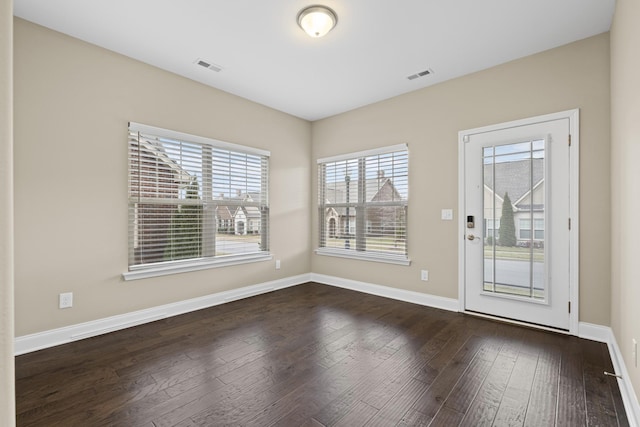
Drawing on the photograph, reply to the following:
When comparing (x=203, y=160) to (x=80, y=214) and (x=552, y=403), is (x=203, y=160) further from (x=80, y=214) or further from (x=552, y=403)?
(x=552, y=403)

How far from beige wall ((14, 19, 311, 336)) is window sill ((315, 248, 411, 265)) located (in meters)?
1.91

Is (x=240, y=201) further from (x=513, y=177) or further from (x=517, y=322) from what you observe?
(x=517, y=322)

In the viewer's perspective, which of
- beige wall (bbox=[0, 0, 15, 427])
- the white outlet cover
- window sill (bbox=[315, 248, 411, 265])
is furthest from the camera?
window sill (bbox=[315, 248, 411, 265])

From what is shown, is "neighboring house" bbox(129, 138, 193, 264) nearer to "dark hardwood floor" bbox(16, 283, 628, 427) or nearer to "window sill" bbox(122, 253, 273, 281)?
"window sill" bbox(122, 253, 273, 281)

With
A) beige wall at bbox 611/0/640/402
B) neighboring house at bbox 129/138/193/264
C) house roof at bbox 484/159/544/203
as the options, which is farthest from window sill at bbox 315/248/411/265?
neighboring house at bbox 129/138/193/264

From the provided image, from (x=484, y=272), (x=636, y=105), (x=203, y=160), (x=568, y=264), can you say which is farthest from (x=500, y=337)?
(x=203, y=160)

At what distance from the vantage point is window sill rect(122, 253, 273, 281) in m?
3.10

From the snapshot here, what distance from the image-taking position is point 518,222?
10.1ft

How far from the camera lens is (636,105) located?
1717mm

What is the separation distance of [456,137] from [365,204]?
152cm

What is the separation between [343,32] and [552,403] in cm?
→ 313

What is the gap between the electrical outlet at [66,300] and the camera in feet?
8.75

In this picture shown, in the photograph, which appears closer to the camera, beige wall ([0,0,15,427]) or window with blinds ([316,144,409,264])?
beige wall ([0,0,15,427])

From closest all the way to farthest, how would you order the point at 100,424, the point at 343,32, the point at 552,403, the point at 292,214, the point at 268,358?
the point at 100,424, the point at 552,403, the point at 268,358, the point at 343,32, the point at 292,214
